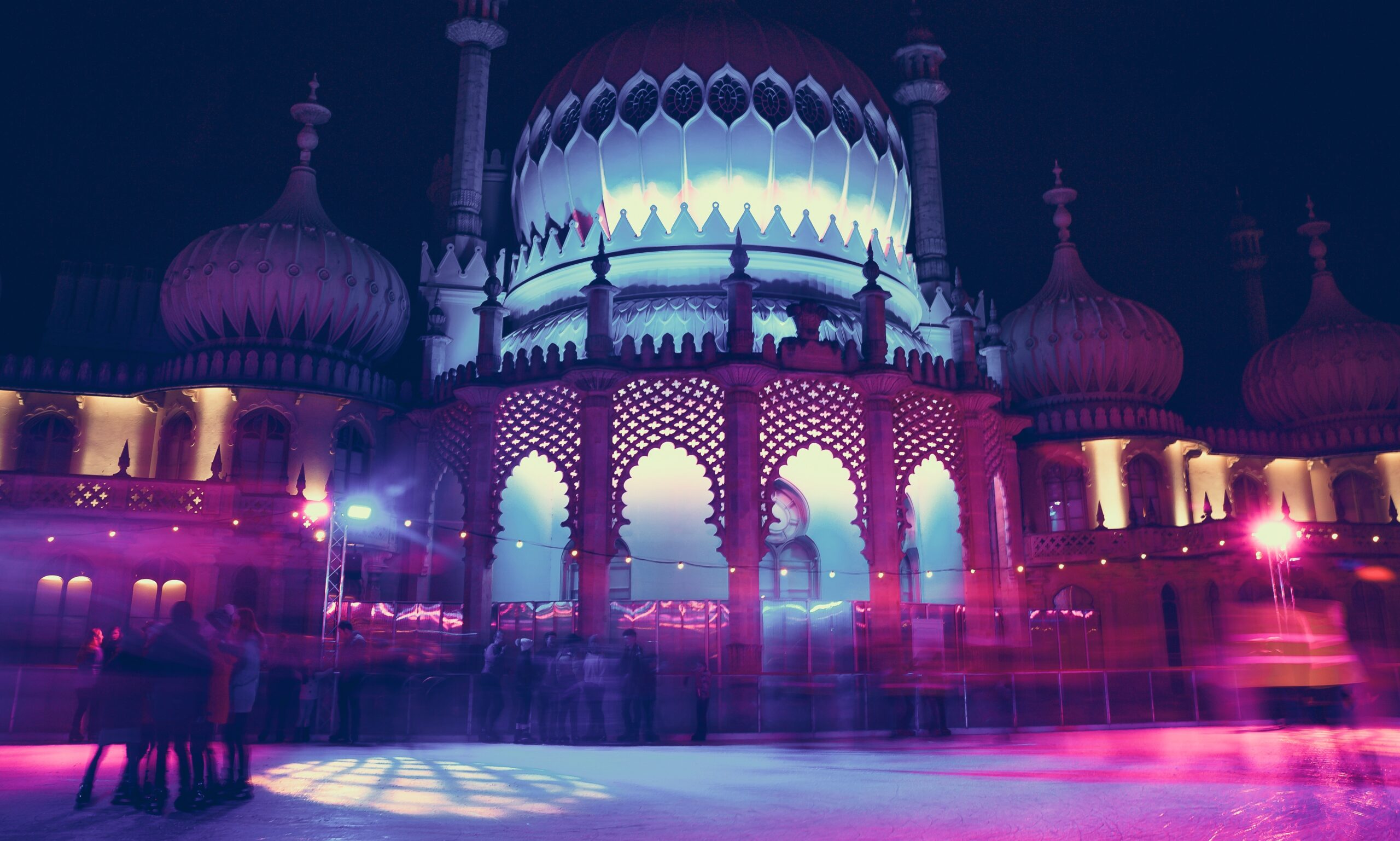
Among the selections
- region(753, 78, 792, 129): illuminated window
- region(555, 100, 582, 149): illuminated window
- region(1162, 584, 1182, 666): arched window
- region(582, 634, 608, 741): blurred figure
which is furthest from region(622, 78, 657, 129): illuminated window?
region(1162, 584, 1182, 666): arched window

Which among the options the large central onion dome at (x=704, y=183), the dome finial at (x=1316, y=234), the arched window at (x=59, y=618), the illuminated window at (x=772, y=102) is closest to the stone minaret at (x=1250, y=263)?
the dome finial at (x=1316, y=234)

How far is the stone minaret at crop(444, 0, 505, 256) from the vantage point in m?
26.5

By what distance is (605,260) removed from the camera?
20641 mm

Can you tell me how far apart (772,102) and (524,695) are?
15222 mm

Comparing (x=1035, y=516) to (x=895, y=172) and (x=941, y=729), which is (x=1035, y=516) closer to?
(x=895, y=172)

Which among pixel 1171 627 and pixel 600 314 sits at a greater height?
pixel 600 314

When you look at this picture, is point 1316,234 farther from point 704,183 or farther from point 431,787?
point 431,787

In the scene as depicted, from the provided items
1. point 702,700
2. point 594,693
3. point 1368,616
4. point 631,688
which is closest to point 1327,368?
point 1368,616

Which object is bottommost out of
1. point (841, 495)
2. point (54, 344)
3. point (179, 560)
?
point (179, 560)

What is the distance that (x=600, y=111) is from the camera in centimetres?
2486

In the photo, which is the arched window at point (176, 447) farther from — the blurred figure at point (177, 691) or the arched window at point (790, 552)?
the blurred figure at point (177, 691)

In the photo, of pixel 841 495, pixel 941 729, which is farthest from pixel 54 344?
pixel 941 729

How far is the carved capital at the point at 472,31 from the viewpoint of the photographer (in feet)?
92.8

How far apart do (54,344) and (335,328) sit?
6.93 metres
